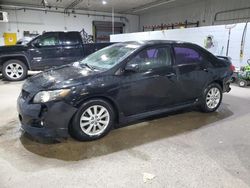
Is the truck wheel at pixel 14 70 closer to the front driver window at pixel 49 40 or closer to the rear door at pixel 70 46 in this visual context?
the front driver window at pixel 49 40

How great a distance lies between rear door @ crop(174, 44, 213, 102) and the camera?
135 inches

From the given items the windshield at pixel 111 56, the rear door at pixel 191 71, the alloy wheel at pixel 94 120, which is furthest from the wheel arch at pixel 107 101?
the rear door at pixel 191 71

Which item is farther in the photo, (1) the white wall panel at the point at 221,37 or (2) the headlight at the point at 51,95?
(1) the white wall panel at the point at 221,37

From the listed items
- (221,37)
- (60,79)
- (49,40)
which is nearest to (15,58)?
(49,40)

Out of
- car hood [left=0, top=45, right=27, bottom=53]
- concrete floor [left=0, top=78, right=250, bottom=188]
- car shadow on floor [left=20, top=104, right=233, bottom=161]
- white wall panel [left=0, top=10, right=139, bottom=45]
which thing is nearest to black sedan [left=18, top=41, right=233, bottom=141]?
car shadow on floor [left=20, top=104, right=233, bottom=161]

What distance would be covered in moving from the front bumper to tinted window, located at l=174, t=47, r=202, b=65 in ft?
6.17

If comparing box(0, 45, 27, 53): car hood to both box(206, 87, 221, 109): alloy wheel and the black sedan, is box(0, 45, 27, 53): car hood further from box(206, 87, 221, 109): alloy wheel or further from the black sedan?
box(206, 87, 221, 109): alloy wheel

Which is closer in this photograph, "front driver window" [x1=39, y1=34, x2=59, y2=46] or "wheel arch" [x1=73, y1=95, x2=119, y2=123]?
"wheel arch" [x1=73, y1=95, x2=119, y2=123]

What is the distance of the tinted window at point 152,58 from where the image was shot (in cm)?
308

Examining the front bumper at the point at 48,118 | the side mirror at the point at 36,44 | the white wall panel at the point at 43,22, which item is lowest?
the front bumper at the point at 48,118

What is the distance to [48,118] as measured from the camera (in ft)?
8.29

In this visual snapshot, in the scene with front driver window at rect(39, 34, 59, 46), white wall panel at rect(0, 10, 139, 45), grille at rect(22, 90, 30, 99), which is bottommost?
grille at rect(22, 90, 30, 99)

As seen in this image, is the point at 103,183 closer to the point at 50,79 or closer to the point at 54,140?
the point at 54,140

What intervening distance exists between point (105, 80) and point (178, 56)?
1.38 meters
